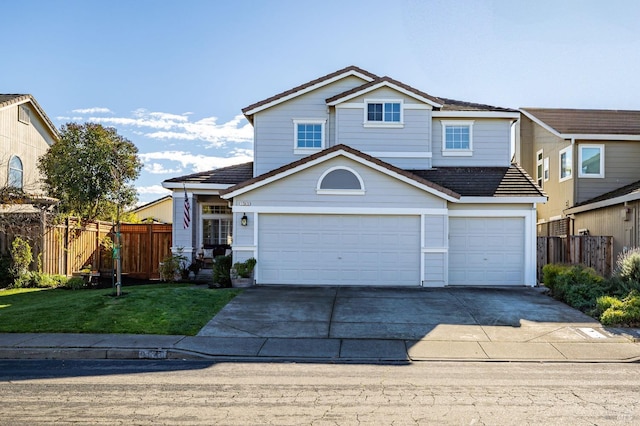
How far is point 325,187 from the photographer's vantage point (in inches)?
665

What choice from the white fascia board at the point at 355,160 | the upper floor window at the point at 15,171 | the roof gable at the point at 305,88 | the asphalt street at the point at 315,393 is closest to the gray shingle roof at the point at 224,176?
the roof gable at the point at 305,88

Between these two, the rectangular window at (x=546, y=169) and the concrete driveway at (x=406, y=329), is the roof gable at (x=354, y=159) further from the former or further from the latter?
the rectangular window at (x=546, y=169)

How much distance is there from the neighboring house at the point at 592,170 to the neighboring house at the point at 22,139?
23.1 m

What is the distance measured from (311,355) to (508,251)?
10.2 m

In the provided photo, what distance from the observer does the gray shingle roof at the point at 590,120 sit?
70.8ft

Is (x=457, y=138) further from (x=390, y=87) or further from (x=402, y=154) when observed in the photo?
(x=390, y=87)

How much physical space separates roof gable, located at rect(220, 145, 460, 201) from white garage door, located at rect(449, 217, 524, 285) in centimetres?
173

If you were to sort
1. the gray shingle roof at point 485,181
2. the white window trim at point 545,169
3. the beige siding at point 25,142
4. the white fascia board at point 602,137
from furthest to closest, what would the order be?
the beige siding at point 25,142 < the white window trim at point 545,169 < the white fascia board at point 602,137 < the gray shingle roof at point 485,181

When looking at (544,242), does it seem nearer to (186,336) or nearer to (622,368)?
(622,368)

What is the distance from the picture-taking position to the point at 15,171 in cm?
2650

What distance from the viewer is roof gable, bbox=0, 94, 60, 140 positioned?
83.6 ft

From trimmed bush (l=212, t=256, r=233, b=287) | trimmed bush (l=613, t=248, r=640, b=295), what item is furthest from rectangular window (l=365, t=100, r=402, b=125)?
trimmed bush (l=613, t=248, r=640, b=295)

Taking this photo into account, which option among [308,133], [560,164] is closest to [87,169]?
[308,133]

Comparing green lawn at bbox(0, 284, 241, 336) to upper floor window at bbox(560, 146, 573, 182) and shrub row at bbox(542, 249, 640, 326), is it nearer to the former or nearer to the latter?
shrub row at bbox(542, 249, 640, 326)
